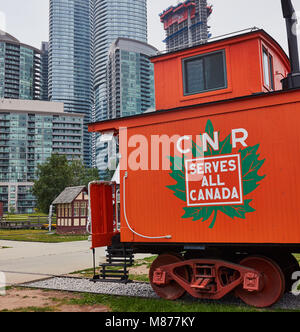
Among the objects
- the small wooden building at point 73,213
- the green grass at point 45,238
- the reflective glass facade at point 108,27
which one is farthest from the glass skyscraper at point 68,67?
the green grass at point 45,238

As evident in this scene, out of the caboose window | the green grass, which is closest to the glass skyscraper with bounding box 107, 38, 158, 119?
the green grass

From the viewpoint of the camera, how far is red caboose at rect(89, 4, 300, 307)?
6.42 metres

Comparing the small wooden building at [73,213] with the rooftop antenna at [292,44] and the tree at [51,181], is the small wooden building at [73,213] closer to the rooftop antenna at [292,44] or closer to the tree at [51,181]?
the tree at [51,181]

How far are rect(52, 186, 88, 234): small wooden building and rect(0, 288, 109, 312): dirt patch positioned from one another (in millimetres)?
20312

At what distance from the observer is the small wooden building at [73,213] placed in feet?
94.8

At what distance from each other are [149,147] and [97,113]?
173733 mm

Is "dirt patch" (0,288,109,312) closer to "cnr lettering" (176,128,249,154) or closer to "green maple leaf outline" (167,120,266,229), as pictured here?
"green maple leaf outline" (167,120,266,229)

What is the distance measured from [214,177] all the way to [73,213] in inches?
933

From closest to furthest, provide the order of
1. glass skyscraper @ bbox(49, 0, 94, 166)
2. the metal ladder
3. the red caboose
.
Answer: the red caboose < the metal ladder < glass skyscraper @ bbox(49, 0, 94, 166)

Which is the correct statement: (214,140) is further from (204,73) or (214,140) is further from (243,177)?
(204,73)

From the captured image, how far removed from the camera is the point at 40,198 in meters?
48.1

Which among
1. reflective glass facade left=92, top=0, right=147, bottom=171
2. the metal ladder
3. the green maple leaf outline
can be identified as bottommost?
the metal ladder

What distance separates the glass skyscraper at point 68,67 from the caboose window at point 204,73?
182 meters
